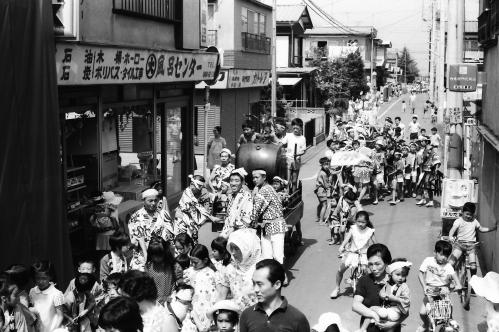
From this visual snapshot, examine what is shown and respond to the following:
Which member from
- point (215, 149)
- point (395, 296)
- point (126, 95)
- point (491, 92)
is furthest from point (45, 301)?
point (215, 149)

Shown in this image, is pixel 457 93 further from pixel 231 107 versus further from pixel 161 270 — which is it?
pixel 231 107

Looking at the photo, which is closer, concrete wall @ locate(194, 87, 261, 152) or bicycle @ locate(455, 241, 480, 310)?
bicycle @ locate(455, 241, 480, 310)

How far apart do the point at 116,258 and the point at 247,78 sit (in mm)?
22702

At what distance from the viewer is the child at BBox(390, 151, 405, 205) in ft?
67.2

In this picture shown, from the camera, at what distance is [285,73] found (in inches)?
1885

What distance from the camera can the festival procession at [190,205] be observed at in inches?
314

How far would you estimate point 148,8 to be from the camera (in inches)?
653

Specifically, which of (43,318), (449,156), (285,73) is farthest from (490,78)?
(285,73)

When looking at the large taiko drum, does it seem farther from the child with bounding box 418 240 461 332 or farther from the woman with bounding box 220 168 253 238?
the child with bounding box 418 240 461 332

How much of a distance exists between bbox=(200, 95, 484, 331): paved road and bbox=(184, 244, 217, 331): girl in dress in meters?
3.09

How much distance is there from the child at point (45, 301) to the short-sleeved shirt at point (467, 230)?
6425 millimetres

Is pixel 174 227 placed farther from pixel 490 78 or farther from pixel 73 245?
pixel 490 78

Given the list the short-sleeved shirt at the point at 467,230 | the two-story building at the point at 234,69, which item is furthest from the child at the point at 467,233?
the two-story building at the point at 234,69

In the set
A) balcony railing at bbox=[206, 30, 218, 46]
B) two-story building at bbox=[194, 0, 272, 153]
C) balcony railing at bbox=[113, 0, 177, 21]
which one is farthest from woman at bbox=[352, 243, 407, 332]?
balcony railing at bbox=[206, 30, 218, 46]
